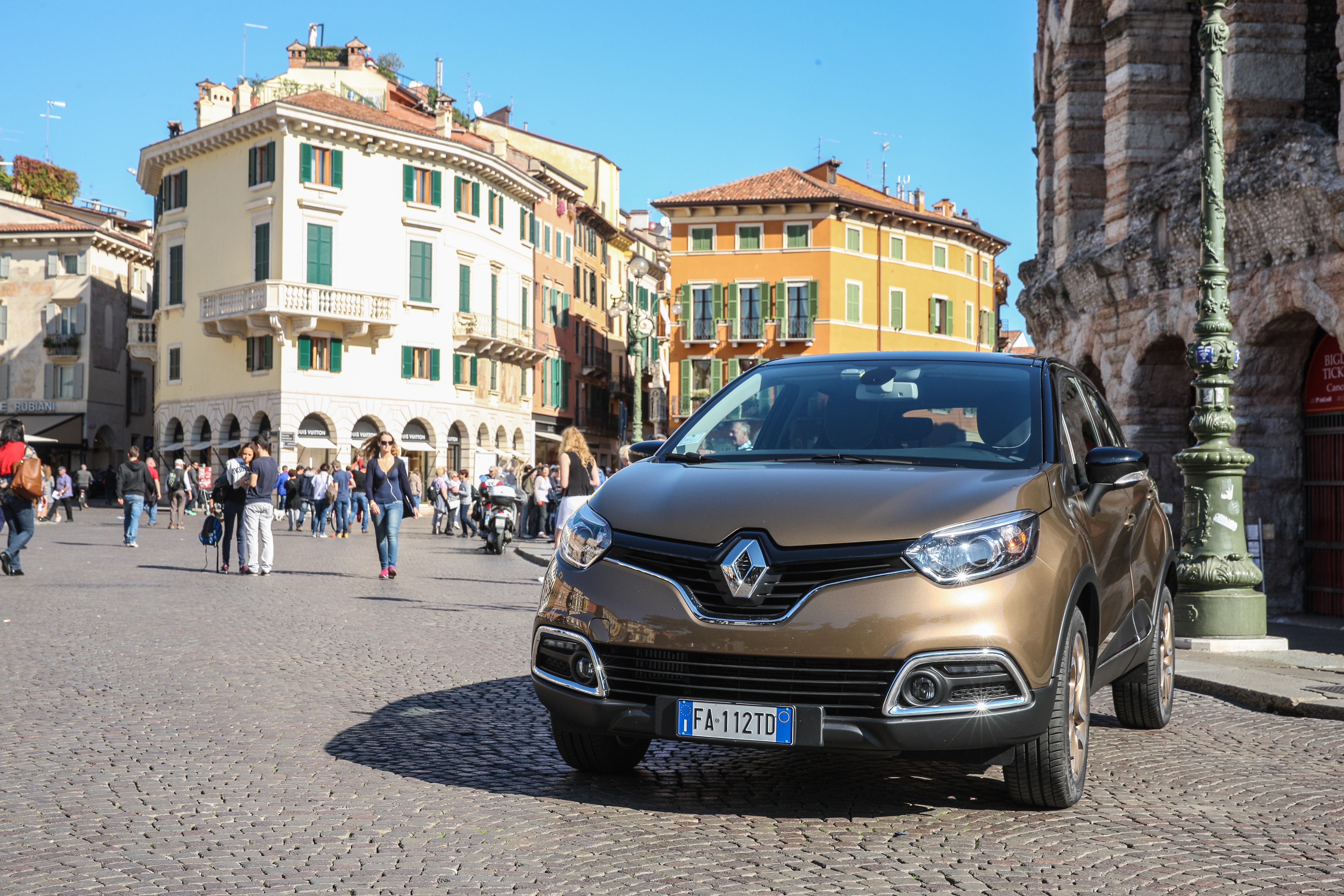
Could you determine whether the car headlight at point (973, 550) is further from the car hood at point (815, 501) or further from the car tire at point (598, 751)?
the car tire at point (598, 751)

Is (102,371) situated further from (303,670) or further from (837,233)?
(303,670)

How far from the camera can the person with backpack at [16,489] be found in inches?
666

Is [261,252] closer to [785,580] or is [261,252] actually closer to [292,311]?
[292,311]

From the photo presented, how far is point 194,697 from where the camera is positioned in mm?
7914

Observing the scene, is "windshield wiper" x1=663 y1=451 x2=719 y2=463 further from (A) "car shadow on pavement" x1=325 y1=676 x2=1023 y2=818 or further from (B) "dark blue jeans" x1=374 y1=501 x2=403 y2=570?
(B) "dark blue jeans" x1=374 y1=501 x2=403 y2=570

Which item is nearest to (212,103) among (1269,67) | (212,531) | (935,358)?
(212,531)

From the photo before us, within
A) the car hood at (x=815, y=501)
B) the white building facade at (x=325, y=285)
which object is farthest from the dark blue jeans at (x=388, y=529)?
the white building facade at (x=325, y=285)

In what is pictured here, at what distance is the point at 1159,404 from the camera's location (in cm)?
1773

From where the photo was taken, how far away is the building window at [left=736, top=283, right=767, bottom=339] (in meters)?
64.9

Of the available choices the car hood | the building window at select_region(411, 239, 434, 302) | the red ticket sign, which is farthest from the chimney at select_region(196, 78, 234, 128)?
the car hood

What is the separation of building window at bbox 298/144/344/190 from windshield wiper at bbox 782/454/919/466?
46.7 m

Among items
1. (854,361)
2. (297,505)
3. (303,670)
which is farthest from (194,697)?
(297,505)

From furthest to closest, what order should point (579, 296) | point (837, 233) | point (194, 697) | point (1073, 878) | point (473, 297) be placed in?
point (579, 296) < point (837, 233) < point (473, 297) < point (194, 697) < point (1073, 878)

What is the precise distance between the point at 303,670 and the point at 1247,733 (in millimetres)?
5503
